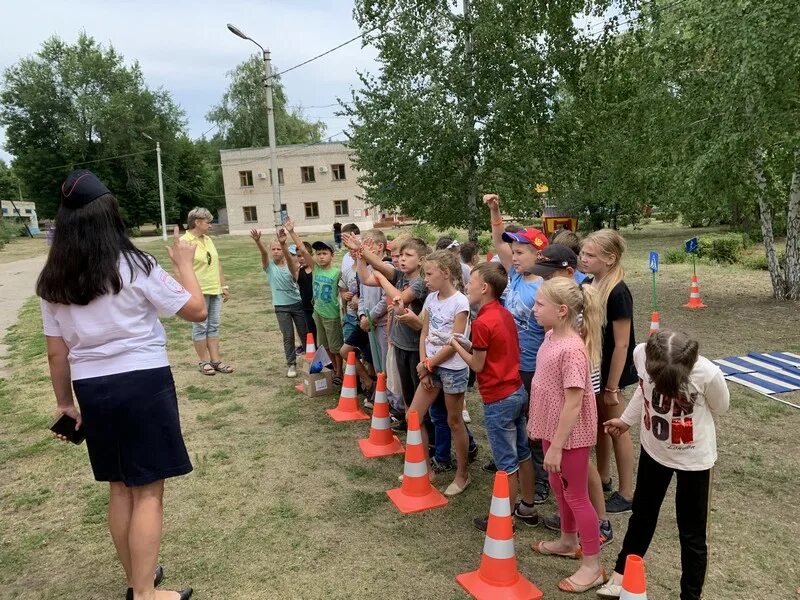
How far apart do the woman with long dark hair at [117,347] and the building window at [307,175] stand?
1819 inches

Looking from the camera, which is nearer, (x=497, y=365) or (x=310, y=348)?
(x=497, y=365)

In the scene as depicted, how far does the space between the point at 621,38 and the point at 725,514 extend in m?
11.1

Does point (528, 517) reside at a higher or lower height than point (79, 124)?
lower

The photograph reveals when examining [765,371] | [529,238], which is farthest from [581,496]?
[765,371]

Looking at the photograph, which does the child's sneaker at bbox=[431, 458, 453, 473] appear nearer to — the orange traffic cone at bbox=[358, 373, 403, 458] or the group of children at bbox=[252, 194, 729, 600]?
the group of children at bbox=[252, 194, 729, 600]

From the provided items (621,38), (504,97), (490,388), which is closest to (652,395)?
(490,388)

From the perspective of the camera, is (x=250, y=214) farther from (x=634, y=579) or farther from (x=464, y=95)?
(x=634, y=579)

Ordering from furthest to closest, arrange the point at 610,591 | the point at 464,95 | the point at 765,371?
the point at 464,95, the point at 765,371, the point at 610,591

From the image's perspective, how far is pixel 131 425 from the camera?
2.49 m

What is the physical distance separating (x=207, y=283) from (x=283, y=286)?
922mm

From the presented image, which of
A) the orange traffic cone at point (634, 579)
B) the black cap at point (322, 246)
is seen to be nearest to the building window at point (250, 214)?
the black cap at point (322, 246)

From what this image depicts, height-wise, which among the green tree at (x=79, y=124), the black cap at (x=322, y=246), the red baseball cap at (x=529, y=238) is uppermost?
the green tree at (x=79, y=124)

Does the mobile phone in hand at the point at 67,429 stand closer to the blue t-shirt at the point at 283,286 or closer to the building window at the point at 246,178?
the blue t-shirt at the point at 283,286

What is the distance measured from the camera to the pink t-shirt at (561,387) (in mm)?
2836
